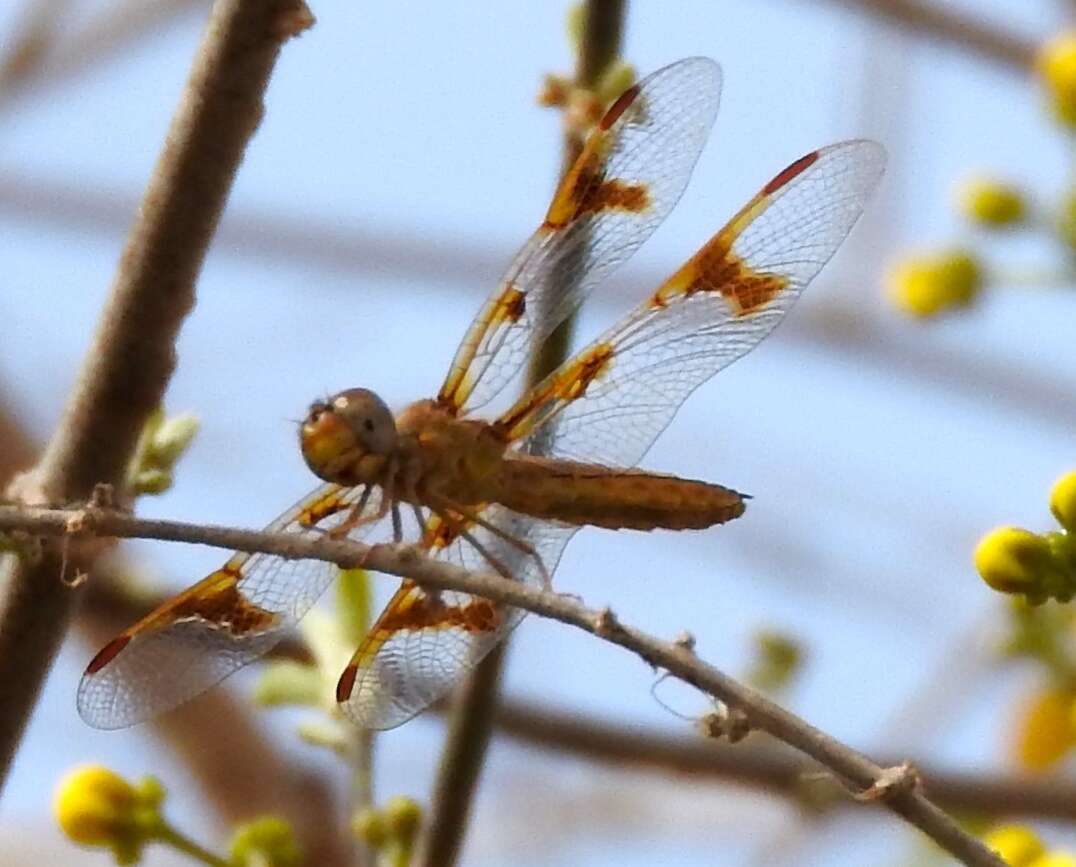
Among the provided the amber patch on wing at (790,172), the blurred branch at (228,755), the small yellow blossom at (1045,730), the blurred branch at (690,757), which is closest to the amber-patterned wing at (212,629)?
the amber patch on wing at (790,172)

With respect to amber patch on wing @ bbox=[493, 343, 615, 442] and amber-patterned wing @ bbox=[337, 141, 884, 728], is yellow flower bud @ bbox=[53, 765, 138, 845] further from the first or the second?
amber patch on wing @ bbox=[493, 343, 615, 442]

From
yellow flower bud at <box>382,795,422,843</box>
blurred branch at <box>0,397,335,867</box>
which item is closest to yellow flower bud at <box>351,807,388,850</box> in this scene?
yellow flower bud at <box>382,795,422,843</box>

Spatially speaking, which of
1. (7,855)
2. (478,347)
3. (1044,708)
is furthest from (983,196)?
(7,855)

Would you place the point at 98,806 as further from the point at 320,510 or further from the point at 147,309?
the point at 147,309

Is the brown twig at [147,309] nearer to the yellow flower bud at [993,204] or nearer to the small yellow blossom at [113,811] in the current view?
the small yellow blossom at [113,811]

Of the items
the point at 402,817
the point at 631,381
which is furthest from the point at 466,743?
the point at 631,381
